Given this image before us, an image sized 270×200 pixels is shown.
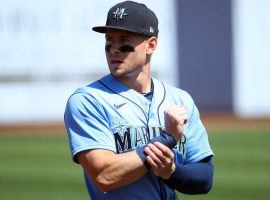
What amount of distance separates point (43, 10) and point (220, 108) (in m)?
6.85

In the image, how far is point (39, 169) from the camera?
10383 mm

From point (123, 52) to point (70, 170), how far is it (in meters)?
7.02

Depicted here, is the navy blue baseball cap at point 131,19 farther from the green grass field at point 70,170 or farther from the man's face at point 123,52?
the green grass field at point 70,170

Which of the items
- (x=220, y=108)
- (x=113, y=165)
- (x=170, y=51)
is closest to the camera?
(x=113, y=165)

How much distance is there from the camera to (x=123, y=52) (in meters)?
3.44

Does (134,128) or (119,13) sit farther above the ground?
(119,13)

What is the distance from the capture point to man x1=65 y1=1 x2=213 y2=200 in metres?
3.22

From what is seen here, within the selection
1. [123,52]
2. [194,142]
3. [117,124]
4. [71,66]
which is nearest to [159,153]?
[117,124]

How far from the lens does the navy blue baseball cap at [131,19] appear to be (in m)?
3.41

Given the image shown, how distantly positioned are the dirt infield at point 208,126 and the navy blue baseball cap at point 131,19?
40.9 feet

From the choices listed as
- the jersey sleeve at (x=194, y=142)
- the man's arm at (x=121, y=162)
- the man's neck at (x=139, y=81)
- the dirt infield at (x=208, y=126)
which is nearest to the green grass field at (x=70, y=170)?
the dirt infield at (x=208, y=126)

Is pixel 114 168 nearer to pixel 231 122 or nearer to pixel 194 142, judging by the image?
pixel 194 142

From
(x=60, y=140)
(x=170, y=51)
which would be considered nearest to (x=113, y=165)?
(x=60, y=140)

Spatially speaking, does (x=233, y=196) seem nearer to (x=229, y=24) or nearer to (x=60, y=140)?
(x=60, y=140)
